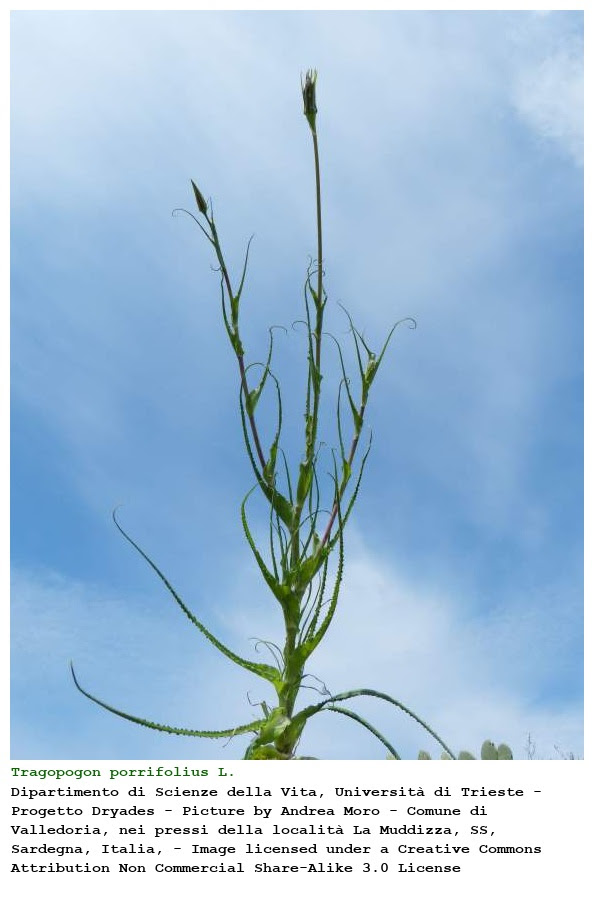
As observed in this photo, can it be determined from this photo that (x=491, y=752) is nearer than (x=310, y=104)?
Yes

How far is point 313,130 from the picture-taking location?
2139 millimetres

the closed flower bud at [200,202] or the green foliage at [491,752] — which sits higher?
the closed flower bud at [200,202]

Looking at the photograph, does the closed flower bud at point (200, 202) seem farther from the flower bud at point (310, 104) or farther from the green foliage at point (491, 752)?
the green foliage at point (491, 752)

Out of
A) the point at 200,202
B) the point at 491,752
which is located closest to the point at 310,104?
the point at 200,202

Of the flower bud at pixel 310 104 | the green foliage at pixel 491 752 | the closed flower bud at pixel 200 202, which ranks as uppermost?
the flower bud at pixel 310 104

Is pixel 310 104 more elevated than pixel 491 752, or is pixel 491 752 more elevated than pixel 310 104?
pixel 310 104

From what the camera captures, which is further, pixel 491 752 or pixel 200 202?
pixel 200 202

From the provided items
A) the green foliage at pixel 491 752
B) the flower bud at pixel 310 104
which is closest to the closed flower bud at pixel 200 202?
the flower bud at pixel 310 104

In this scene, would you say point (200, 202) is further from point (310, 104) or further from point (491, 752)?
point (491, 752)

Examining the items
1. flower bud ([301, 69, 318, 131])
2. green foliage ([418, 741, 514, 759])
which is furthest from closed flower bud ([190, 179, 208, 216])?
green foliage ([418, 741, 514, 759])
